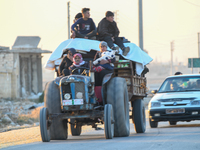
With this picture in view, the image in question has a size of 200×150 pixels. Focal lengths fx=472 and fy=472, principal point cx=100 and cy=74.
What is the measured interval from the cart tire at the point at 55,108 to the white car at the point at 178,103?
4614mm

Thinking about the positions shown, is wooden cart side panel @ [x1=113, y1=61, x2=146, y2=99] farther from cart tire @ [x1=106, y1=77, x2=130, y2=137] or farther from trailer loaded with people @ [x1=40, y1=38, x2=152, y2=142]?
cart tire @ [x1=106, y1=77, x2=130, y2=137]

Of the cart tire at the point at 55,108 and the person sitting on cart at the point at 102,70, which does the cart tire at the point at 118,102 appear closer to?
the person sitting on cart at the point at 102,70

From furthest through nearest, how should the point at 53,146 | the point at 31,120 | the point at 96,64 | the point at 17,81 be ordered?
the point at 17,81
the point at 31,120
the point at 96,64
the point at 53,146

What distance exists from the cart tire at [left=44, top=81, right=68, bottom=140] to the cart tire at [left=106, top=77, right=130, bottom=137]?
46.1 inches

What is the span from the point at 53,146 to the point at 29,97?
34.0 metres

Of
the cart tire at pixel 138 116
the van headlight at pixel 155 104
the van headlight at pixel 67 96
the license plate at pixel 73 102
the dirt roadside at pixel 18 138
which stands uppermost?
the van headlight at pixel 67 96

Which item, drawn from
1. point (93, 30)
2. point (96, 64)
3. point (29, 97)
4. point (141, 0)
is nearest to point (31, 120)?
point (141, 0)

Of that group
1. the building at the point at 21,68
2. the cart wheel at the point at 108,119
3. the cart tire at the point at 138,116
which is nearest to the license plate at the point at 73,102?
the cart wheel at the point at 108,119

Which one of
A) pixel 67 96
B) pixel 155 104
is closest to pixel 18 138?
pixel 67 96

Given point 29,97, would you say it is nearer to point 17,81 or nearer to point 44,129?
point 17,81

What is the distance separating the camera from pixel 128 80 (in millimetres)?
12547

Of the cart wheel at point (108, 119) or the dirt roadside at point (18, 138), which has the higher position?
the cart wheel at point (108, 119)

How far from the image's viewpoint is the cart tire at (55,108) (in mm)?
10633

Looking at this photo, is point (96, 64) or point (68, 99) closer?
point (68, 99)
